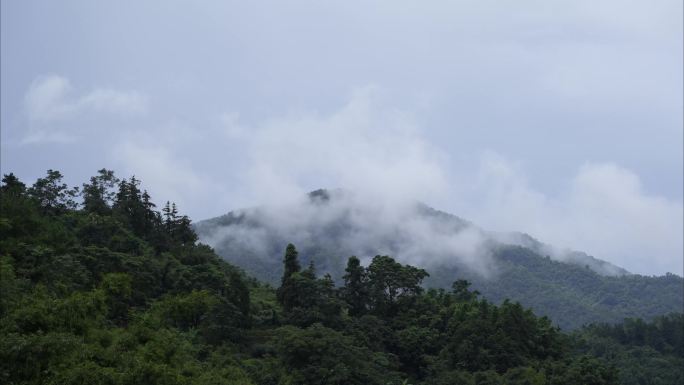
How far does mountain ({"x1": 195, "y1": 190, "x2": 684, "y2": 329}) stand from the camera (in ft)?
434

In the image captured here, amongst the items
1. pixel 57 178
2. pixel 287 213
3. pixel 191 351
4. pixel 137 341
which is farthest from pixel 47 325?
pixel 287 213

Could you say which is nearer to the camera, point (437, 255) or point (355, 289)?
point (355, 289)

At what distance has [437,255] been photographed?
157 meters

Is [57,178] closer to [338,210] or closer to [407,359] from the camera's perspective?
[407,359]

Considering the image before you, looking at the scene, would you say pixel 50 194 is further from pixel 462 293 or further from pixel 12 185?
pixel 462 293

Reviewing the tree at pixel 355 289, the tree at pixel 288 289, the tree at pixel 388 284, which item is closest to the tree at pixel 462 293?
the tree at pixel 388 284

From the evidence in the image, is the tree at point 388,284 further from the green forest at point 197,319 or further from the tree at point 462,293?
the tree at point 462,293

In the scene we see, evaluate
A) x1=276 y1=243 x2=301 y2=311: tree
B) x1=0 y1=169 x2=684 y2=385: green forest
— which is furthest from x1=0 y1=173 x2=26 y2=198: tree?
x1=276 y1=243 x2=301 y2=311: tree

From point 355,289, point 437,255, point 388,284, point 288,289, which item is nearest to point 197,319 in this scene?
point 288,289

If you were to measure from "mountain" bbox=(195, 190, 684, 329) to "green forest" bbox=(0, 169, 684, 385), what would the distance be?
69.6 meters

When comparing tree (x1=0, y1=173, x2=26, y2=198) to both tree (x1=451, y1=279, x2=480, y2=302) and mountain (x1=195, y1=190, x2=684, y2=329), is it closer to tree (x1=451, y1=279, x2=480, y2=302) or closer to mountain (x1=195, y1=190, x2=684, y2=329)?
tree (x1=451, y1=279, x2=480, y2=302)

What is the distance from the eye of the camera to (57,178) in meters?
50.1

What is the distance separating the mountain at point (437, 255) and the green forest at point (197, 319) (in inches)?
2739

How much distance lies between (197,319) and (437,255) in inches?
4804
